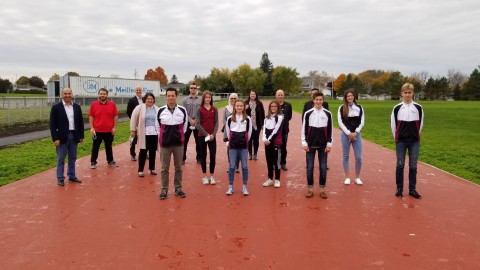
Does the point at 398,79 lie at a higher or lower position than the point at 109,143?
higher

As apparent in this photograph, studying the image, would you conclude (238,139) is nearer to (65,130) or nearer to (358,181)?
(358,181)

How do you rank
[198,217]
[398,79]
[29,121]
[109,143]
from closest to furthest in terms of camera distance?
1. [198,217]
2. [109,143]
3. [29,121]
4. [398,79]

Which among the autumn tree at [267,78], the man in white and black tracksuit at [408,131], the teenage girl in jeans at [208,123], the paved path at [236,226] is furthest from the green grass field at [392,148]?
the autumn tree at [267,78]

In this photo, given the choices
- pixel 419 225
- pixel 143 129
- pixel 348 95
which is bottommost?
pixel 419 225

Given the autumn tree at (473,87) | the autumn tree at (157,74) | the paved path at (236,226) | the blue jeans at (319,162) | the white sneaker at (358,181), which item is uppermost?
the autumn tree at (157,74)

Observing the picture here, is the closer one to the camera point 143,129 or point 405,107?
point 405,107

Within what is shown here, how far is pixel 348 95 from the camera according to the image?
7051 millimetres

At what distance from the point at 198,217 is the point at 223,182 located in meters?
2.16

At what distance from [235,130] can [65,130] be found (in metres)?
3.27

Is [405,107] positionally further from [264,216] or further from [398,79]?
[398,79]

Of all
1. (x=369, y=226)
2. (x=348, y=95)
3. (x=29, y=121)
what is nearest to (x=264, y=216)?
(x=369, y=226)

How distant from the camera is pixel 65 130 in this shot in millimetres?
7059

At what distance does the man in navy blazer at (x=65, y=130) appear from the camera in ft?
22.8

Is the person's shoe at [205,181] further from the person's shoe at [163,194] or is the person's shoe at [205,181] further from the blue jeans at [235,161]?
the person's shoe at [163,194]
